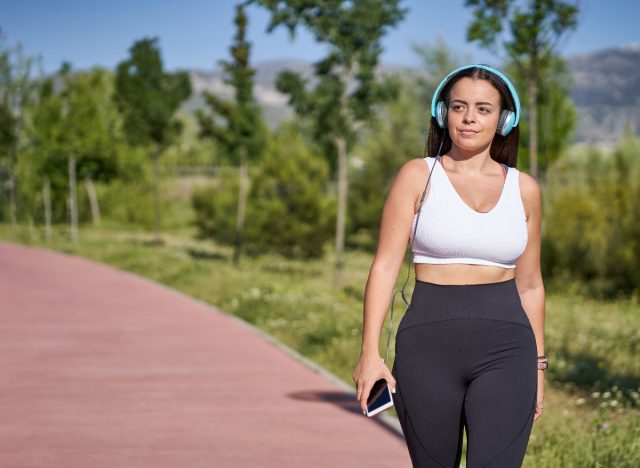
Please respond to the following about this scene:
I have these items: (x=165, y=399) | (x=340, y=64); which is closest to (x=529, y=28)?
(x=340, y=64)

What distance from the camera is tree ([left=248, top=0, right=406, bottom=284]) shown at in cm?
2350

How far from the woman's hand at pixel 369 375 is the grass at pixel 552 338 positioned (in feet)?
11.6

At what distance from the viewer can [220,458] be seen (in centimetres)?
673

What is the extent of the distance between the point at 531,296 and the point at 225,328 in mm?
11030

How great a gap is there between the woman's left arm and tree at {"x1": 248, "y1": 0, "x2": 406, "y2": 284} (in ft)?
65.2

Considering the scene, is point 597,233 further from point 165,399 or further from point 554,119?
point 554,119

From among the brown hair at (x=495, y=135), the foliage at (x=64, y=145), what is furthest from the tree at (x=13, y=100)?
the brown hair at (x=495, y=135)

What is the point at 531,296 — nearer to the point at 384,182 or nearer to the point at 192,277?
the point at 192,277

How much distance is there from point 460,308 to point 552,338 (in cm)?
1275

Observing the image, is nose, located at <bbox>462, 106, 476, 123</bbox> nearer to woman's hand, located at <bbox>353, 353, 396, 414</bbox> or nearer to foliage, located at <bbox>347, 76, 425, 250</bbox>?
woman's hand, located at <bbox>353, 353, 396, 414</bbox>

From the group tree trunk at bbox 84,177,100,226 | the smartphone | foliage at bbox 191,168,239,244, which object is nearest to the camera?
the smartphone

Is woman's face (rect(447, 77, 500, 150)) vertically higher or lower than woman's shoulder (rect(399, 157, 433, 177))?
higher

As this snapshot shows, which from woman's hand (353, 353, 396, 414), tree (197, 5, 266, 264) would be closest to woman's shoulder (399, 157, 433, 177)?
woman's hand (353, 353, 396, 414)

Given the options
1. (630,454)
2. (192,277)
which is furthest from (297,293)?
(630,454)
